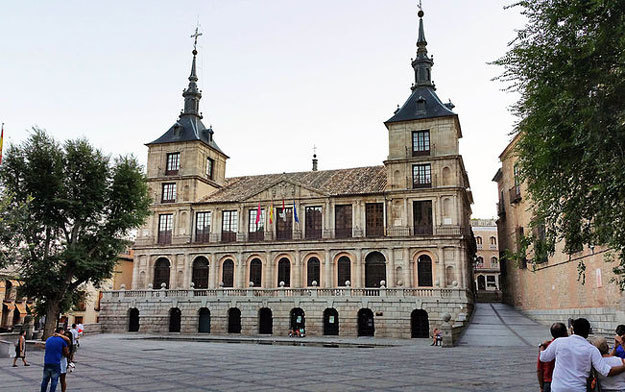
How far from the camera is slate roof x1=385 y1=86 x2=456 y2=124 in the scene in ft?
139

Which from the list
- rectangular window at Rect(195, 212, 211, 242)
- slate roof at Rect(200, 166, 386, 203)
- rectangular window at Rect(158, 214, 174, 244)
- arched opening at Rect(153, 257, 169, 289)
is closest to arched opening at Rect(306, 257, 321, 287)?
slate roof at Rect(200, 166, 386, 203)

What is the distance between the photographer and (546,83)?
11.4 meters

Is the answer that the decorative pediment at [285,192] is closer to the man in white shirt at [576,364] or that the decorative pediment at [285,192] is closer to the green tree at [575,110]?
the green tree at [575,110]

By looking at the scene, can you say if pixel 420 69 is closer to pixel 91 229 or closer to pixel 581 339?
pixel 91 229

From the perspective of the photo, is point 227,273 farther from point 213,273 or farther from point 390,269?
point 390,269

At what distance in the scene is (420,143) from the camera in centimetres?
4253

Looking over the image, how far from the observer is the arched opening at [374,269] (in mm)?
40906

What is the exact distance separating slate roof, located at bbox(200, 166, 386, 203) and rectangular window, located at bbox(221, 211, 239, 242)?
1345 mm

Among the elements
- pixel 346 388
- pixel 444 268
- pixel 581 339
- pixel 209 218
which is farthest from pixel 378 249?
pixel 581 339

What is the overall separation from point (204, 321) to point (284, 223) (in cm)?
1041

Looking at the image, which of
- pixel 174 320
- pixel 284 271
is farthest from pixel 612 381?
pixel 174 320

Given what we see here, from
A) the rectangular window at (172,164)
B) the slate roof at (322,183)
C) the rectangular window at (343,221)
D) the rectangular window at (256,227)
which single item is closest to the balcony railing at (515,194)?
the slate roof at (322,183)

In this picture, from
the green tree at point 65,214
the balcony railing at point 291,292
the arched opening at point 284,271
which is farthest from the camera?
the arched opening at point 284,271

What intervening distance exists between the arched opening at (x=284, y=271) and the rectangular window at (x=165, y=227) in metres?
11.1
